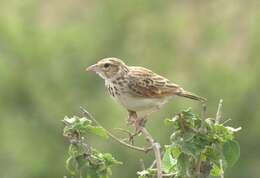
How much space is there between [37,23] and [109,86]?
1193 cm

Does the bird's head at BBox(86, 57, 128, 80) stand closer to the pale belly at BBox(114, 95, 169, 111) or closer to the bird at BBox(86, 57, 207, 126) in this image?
the bird at BBox(86, 57, 207, 126)

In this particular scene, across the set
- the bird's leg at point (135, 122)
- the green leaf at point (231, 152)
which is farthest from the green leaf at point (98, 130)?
the green leaf at point (231, 152)

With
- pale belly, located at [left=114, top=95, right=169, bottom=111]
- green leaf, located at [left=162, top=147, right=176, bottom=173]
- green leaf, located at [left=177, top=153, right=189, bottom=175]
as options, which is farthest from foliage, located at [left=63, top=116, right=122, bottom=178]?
pale belly, located at [left=114, top=95, right=169, bottom=111]

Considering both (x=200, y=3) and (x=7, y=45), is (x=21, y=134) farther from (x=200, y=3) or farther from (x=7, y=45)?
(x=200, y=3)

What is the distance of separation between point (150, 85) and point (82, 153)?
9.03ft

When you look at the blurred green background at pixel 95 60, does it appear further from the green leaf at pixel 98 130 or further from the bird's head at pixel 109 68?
the green leaf at pixel 98 130

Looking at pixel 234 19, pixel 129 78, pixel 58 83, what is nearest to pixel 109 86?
pixel 129 78

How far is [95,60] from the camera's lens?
1667 cm

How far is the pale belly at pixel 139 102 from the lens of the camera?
560cm

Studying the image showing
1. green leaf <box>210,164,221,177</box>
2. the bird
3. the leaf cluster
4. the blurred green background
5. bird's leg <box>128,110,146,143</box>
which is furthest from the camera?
the blurred green background

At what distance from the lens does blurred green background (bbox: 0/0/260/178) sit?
1616 centimetres

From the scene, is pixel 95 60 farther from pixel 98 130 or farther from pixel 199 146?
pixel 199 146

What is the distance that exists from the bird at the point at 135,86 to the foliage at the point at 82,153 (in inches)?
90.1

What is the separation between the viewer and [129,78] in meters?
6.23
